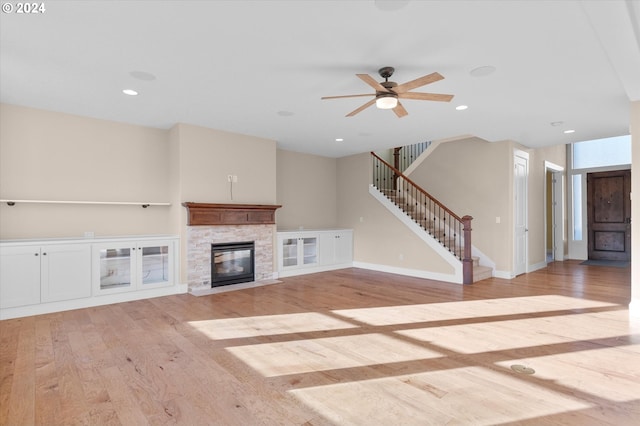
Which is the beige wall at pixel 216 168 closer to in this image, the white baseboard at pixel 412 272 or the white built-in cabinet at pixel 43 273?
the white built-in cabinet at pixel 43 273

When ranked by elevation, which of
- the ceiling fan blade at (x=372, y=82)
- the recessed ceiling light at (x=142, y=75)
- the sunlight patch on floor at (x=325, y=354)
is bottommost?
the sunlight patch on floor at (x=325, y=354)

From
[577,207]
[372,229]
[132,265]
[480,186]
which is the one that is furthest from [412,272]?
[577,207]

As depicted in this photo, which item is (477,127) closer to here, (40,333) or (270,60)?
(270,60)

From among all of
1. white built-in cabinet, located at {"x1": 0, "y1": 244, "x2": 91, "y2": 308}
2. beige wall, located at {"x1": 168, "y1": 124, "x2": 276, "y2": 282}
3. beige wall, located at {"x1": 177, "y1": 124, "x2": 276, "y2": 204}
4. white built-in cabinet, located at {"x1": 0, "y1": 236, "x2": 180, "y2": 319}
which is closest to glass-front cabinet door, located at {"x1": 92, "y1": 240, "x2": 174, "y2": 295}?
white built-in cabinet, located at {"x1": 0, "y1": 236, "x2": 180, "y2": 319}

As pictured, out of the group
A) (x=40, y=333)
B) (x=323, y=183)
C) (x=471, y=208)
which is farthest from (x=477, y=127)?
(x=40, y=333)

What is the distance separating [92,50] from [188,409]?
323 cm

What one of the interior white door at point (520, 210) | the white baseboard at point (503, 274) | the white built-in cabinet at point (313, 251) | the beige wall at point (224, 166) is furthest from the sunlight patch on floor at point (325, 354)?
the interior white door at point (520, 210)

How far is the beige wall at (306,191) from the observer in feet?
25.2

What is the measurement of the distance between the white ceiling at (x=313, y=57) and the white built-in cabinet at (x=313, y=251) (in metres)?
2.72

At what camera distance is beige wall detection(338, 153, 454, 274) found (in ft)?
22.8

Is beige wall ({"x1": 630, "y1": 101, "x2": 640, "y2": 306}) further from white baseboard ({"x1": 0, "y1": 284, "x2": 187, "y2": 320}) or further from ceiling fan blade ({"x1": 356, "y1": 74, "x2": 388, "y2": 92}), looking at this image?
white baseboard ({"x1": 0, "y1": 284, "x2": 187, "y2": 320})

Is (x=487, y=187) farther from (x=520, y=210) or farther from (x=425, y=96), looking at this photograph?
(x=425, y=96)

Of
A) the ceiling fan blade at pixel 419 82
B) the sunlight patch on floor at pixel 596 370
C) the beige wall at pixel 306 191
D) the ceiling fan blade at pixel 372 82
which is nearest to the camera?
the sunlight patch on floor at pixel 596 370

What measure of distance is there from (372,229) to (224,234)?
3.52 m
